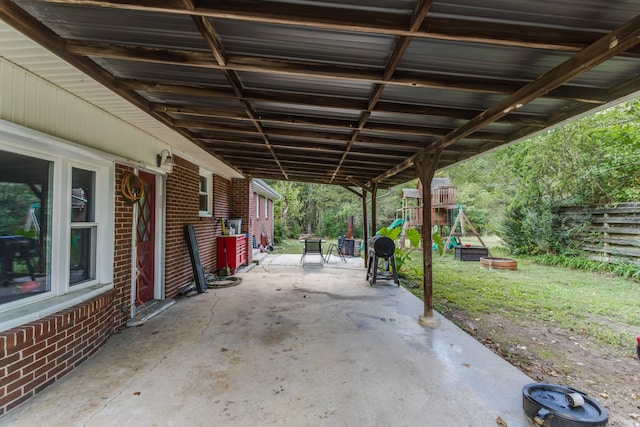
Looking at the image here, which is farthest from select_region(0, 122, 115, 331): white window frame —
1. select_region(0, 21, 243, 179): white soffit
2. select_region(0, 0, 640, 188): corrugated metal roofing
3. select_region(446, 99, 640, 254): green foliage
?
select_region(446, 99, 640, 254): green foliage

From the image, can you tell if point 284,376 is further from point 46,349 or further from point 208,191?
point 208,191

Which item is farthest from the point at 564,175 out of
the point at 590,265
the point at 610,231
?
the point at 590,265

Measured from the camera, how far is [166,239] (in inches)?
199

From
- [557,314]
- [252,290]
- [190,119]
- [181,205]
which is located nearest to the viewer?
[190,119]

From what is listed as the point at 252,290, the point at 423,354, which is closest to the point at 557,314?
the point at 423,354

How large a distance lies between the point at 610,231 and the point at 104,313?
482 inches

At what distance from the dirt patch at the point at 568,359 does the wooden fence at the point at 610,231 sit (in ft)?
19.9

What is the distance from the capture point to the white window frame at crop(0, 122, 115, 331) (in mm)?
2443

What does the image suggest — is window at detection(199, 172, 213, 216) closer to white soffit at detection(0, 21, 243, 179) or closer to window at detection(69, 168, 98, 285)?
white soffit at detection(0, 21, 243, 179)

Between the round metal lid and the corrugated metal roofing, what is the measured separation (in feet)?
7.56

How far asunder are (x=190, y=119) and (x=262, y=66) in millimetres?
2213

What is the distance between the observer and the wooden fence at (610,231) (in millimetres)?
8031

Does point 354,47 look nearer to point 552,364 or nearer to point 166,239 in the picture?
point 552,364

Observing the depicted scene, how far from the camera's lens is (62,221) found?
9.87ft
